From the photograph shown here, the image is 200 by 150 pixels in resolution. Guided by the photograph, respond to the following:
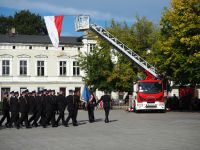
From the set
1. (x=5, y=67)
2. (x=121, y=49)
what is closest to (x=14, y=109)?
(x=121, y=49)

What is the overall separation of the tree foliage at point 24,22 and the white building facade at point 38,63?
15035 millimetres

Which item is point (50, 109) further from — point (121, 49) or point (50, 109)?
point (121, 49)

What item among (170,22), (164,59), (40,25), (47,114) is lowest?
(47,114)

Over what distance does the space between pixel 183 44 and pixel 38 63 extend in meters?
29.2

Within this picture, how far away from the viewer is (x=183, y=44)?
35.7m

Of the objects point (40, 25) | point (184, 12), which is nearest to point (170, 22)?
point (184, 12)

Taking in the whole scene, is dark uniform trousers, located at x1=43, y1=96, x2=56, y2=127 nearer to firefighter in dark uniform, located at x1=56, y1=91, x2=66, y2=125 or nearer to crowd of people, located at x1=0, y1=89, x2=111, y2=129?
crowd of people, located at x1=0, y1=89, x2=111, y2=129

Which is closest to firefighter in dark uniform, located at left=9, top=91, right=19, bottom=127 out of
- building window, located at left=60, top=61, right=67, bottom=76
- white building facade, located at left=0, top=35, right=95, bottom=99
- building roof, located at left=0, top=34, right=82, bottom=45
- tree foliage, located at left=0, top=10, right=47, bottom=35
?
white building facade, located at left=0, top=35, right=95, bottom=99

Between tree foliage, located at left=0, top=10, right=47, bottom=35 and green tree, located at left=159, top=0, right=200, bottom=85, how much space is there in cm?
4349

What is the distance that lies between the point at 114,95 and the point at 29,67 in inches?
509

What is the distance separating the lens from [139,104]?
34062mm

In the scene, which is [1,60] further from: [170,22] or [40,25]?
[170,22]

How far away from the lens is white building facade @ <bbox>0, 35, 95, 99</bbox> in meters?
59.5

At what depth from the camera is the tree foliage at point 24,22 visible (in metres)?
77.3
